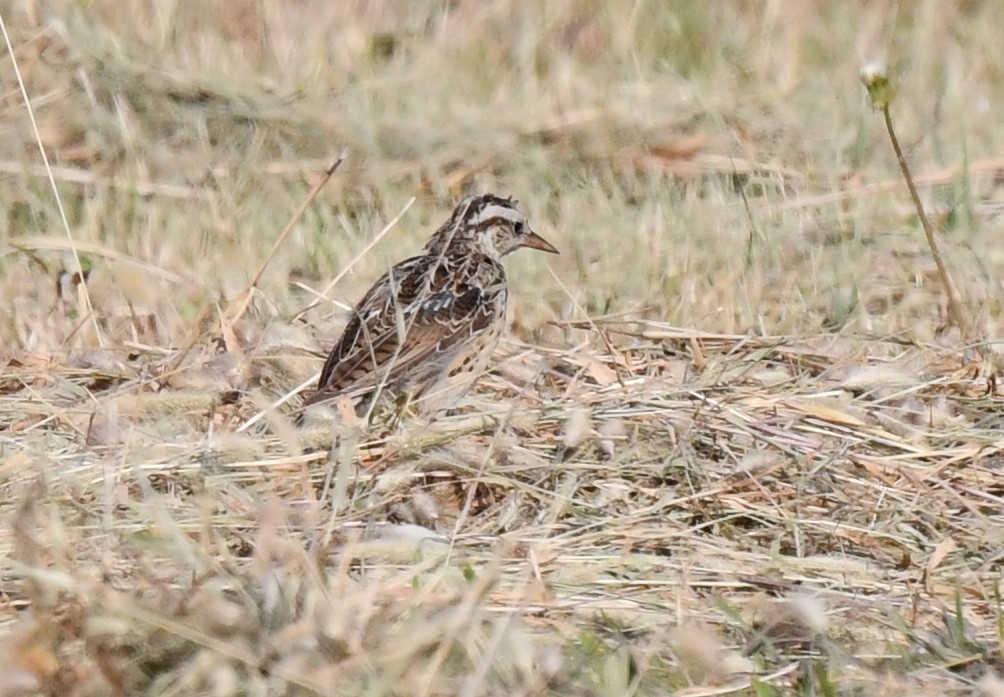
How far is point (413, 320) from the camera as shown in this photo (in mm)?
5906

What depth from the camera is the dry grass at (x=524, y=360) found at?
3.55m

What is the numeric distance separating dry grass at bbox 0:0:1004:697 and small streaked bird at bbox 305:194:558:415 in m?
0.16

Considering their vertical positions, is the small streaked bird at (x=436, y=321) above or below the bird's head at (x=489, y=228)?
below

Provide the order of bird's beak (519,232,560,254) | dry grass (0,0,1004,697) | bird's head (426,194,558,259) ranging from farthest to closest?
bird's beak (519,232,560,254) < bird's head (426,194,558,259) < dry grass (0,0,1004,697)

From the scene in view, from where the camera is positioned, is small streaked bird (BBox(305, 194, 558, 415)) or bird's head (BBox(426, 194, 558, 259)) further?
bird's head (BBox(426, 194, 558, 259))

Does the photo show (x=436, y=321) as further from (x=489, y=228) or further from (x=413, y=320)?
(x=489, y=228)

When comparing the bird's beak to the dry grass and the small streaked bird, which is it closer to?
the small streaked bird

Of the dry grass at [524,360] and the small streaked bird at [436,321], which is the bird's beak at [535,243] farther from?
the dry grass at [524,360]

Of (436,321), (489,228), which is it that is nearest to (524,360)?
(436,321)

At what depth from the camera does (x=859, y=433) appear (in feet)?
16.3

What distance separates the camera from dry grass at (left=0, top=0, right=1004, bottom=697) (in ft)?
11.7

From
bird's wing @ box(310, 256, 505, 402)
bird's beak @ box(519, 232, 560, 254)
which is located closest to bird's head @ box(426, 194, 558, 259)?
bird's beak @ box(519, 232, 560, 254)

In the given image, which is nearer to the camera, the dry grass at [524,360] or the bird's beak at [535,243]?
the dry grass at [524,360]

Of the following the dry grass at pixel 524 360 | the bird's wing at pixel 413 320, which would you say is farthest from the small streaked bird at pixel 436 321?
the dry grass at pixel 524 360
